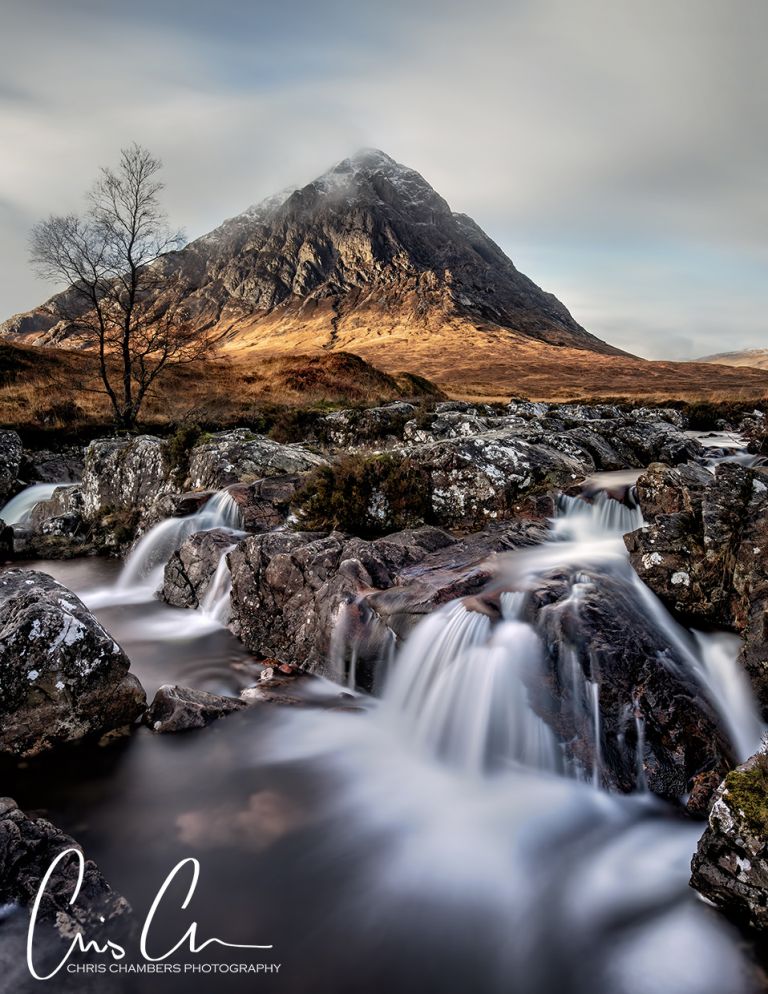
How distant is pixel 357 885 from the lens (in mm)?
4484

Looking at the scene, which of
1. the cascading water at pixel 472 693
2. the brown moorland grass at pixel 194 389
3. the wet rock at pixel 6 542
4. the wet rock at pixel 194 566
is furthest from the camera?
the brown moorland grass at pixel 194 389

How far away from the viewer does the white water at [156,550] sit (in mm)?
10812

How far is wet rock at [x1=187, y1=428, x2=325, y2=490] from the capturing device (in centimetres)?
1287

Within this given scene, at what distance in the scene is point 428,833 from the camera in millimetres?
4977

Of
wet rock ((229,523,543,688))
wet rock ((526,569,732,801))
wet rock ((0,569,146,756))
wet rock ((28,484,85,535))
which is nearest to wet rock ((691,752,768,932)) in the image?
wet rock ((526,569,732,801))

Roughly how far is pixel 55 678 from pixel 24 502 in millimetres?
12919

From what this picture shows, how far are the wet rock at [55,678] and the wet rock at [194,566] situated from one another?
3.63 metres

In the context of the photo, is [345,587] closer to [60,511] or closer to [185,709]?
[185,709]

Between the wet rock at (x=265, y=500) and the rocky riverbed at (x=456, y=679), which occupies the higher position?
the wet rock at (x=265, y=500)

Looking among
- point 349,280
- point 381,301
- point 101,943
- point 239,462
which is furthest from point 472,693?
point 349,280

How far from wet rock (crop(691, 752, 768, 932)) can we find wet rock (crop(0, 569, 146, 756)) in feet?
18.6

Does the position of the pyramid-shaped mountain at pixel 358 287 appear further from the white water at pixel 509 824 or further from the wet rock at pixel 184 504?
the white water at pixel 509 824

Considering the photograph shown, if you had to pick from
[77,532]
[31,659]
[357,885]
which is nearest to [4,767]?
[31,659]

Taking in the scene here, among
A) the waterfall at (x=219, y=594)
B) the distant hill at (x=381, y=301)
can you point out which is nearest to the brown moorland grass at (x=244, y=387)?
the distant hill at (x=381, y=301)
